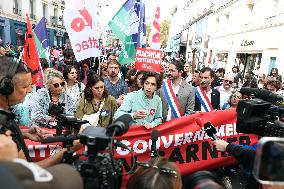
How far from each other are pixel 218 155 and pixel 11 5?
96.8 ft

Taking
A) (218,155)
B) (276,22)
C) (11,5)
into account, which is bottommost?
(218,155)

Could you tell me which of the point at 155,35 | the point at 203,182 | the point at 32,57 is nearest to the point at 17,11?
the point at 155,35

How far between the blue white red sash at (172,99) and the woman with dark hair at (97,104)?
944 millimetres

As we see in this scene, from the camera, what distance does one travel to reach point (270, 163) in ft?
3.43

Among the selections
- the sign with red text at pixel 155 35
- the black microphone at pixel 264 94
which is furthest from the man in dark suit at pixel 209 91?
the sign with red text at pixel 155 35

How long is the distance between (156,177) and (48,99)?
280 centimetres

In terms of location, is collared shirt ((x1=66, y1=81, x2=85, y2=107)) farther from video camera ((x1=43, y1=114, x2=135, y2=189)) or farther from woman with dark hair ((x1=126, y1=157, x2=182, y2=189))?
video camera ((x1=43, y1=114, x2=135, y2=189))

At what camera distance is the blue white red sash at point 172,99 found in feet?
15.3

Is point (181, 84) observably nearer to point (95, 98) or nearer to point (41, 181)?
point (95, 98)

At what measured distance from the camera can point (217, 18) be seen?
31.1 meters

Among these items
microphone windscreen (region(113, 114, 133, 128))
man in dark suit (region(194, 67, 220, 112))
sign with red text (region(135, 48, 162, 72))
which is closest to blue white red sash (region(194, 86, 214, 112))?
man in dark suit (region(194, 67, 220, 112))

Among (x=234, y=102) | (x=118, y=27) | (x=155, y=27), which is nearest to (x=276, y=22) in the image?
(x=155, y=27)

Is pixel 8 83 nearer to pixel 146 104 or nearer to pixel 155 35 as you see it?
pixel 146 104

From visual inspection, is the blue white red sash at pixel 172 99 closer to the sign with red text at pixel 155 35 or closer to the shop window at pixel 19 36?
the sign with red text at pixel 155 35
